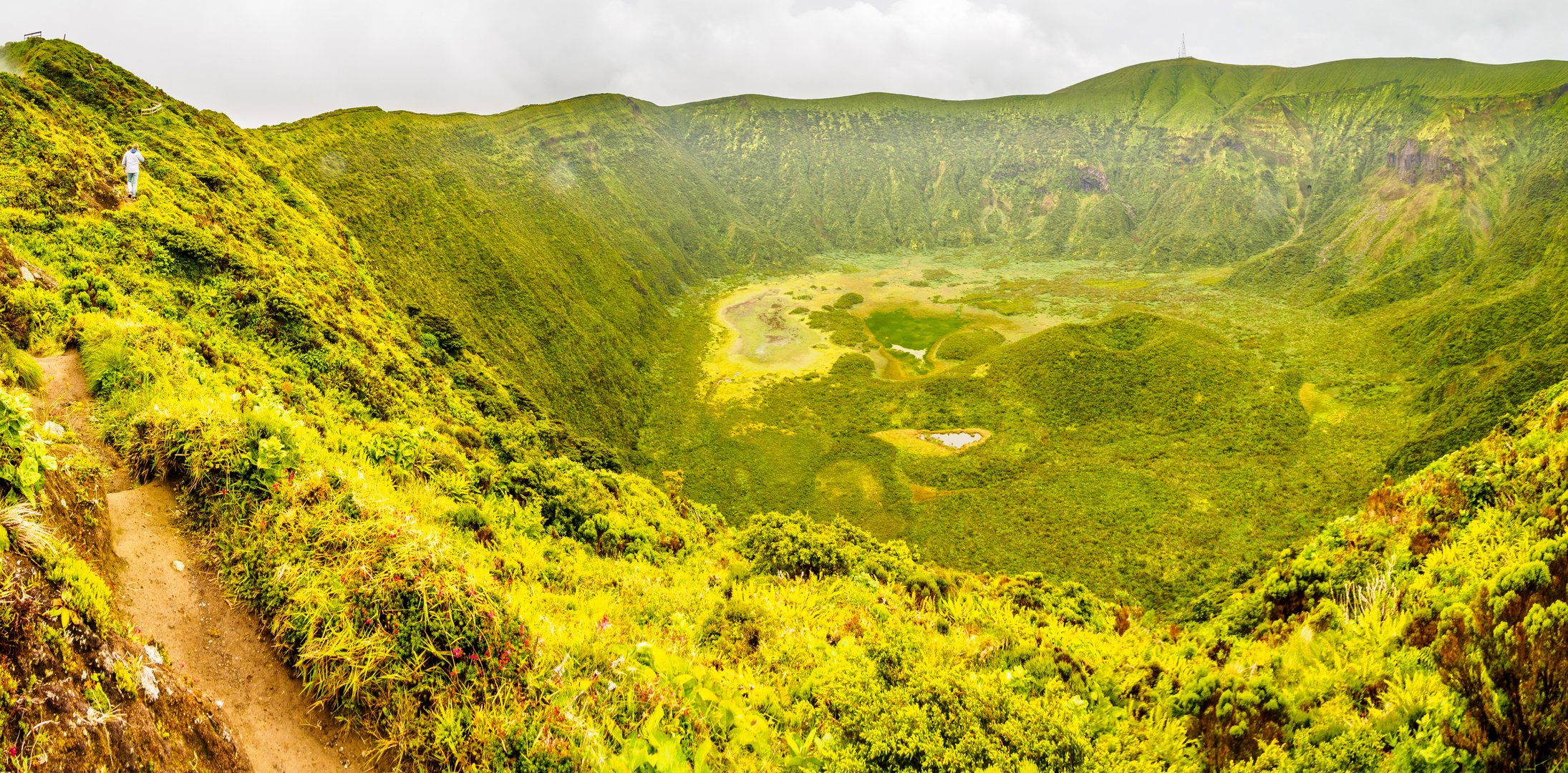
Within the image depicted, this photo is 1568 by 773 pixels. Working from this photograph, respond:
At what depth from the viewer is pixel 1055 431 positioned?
172ft

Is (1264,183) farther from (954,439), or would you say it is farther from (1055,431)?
(954,439)

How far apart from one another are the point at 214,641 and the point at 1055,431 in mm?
55119

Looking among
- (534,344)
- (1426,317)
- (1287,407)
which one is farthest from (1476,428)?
(534,344)

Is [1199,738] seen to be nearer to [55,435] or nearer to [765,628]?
[765,628]

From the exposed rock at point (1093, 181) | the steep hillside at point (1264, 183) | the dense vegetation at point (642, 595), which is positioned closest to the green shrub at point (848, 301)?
the steep hillside at point (1264, 183)

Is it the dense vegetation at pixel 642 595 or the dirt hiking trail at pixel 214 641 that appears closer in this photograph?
the dirt hiking trail at pixel 214 641

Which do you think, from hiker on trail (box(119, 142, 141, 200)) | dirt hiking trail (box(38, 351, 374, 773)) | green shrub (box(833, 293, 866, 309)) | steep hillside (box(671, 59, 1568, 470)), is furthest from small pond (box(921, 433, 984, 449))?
dirt hiking trail (box(38, 351, 374, 773))

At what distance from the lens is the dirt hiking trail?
491 centimetres

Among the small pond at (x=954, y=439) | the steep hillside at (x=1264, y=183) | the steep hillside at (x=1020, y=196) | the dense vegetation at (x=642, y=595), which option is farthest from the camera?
the steep hillside at (x=1264, y=183)

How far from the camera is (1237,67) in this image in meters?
176

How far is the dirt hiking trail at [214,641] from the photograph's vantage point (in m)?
4.91

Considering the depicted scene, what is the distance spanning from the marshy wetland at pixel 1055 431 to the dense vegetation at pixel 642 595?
20.0 meters

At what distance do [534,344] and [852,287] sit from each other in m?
69.5

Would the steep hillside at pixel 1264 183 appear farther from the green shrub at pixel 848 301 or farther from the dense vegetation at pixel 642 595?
the green shrub at pixel 848 301
